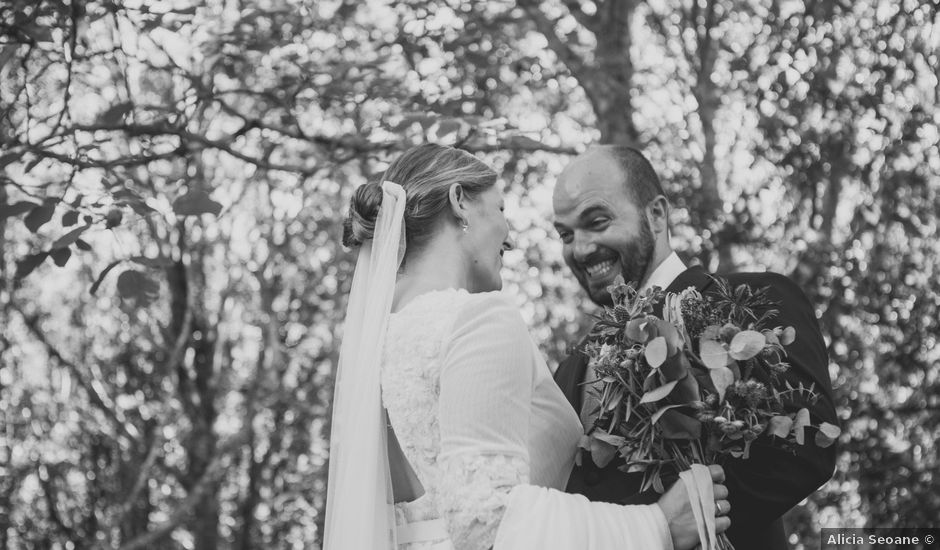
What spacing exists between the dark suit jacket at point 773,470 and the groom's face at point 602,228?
46cm

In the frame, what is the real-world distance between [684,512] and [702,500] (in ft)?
0.21

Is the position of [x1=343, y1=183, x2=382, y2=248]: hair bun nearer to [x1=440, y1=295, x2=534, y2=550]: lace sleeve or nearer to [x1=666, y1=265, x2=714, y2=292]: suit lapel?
[x1=440, y1=295, x2=534, y2=550]: lace sleeve

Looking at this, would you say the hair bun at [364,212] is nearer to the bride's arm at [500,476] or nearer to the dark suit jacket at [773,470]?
the bride's arm at [500,476]

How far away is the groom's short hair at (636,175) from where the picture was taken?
433cm

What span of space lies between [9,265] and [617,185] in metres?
10.9

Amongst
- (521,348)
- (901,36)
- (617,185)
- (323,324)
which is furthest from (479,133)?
(323,324)

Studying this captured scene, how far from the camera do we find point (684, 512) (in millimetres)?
2832

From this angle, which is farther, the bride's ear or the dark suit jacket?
the bride's ear

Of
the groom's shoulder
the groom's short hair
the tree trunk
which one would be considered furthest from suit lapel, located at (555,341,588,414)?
the tree trunk

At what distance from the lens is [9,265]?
13297 millimetres

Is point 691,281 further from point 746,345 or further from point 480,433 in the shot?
point 480,433

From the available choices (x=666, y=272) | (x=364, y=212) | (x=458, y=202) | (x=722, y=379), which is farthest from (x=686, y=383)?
(x=666, y=272)

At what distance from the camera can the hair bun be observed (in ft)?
11.0

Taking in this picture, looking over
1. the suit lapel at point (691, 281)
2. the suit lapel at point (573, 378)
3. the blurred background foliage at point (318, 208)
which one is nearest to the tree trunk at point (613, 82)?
the blurred background foliage at point (318, 208)
